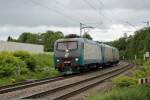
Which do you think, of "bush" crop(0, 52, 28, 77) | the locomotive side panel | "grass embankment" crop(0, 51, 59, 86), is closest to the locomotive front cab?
the locomotive side panel

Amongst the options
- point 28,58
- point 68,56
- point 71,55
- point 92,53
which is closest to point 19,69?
point 28,58

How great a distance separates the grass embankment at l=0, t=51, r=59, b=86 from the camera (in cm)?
3140

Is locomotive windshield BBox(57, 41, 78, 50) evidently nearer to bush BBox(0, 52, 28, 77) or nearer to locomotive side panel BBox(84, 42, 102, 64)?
locomotive side panel BBox(84, 42, 102, 64)

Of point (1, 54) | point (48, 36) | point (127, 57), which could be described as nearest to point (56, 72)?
point (1, 54)

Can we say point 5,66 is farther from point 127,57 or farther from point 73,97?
point 127,57

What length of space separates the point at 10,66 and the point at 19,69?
1234mm

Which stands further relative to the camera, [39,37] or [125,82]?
[39,37]

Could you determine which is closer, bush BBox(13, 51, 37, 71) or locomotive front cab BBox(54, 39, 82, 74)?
locomotive front cab BBox(54, 39, 82, 74)

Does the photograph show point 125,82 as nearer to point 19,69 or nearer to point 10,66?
point 10,66

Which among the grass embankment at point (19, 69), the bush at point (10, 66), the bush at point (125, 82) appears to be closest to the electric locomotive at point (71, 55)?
the grass embankment at point (19, 69)

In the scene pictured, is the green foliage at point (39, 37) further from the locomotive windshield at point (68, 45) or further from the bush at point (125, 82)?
the bush at point (125, 82)

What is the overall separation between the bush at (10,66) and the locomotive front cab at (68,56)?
328 centimetres

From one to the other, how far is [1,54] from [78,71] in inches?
280

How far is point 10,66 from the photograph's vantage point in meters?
32.3
